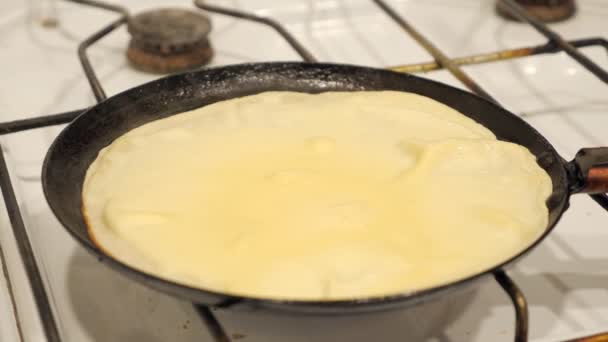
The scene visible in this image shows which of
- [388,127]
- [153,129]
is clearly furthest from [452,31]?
[153,129]

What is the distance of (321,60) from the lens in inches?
44.8

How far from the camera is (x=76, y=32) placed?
118cm

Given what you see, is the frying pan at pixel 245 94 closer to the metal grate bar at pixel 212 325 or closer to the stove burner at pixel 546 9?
the metal grate bar at pixel 212 325

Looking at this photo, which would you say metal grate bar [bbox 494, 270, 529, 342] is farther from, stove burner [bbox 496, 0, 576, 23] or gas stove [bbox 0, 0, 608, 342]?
stove burner [bbox 496, 0, 576, 23]

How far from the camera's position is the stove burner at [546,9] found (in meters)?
1.24

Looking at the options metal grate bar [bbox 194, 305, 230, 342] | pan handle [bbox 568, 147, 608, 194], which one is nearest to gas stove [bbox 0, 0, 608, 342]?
metal grate bar [bbox 194, 305, 230, 342]

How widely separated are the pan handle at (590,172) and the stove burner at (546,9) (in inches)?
27.5

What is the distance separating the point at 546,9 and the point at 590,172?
73 cm

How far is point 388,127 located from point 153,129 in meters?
0.25

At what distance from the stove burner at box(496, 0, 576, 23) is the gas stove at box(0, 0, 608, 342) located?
0.01m

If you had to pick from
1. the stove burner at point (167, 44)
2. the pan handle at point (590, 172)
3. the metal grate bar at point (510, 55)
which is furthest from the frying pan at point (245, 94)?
the stove burner at point (167, 44)

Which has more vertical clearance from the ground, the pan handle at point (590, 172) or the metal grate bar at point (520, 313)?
the pan handle at point (590, 172)

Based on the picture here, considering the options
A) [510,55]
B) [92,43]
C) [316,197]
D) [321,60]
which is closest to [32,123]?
[92,43]

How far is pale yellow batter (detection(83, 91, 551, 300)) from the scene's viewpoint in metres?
0.54
